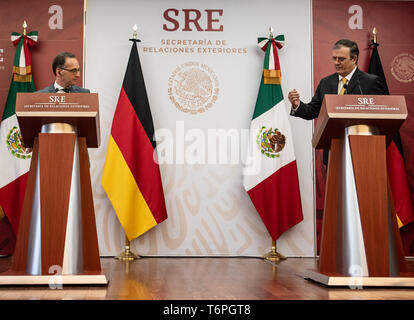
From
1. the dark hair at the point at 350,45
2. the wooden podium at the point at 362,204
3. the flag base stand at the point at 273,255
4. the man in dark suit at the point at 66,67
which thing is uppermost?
the dark hair at the point at 350,45

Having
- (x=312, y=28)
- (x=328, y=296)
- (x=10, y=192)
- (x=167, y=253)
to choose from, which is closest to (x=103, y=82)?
(x=10, y=192)

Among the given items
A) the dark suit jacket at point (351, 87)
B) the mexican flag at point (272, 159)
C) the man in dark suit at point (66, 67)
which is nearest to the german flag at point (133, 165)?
the mexican flag at point (272, 159)

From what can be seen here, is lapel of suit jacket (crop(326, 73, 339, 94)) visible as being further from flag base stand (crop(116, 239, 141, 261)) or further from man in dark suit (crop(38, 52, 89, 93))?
flag base stand (crop(116, 239, 141, 261))

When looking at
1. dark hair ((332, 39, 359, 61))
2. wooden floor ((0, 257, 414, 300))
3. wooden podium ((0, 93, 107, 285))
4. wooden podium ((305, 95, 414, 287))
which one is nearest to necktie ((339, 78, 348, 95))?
dark hair ((332, 39, 359, 61))

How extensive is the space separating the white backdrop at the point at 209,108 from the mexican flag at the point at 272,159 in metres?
0.14

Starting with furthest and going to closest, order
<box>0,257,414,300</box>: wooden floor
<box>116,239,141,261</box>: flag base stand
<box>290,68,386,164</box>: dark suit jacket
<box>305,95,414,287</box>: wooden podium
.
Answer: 1. <box>116,239,141,261</box>: flag base stand
2. <box>290,68,386,164</box>: dark suit jacket
3. <box>305,95,414,287</box>: wooden podium
4. <box>0,257,414,300</box>: wooden floor

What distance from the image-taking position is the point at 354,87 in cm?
333

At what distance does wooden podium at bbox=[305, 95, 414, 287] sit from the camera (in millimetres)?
2432

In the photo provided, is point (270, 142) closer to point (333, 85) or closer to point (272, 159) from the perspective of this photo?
point (272, 159)

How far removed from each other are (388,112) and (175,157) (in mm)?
2611

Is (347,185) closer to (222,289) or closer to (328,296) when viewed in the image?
(328,296)

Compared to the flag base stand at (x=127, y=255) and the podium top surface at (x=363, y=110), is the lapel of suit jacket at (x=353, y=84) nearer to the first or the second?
the podium top surface at (x=363, y=110)

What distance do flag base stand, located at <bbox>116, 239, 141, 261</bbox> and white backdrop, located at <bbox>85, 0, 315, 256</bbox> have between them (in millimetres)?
151

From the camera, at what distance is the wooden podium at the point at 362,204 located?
2432mm
